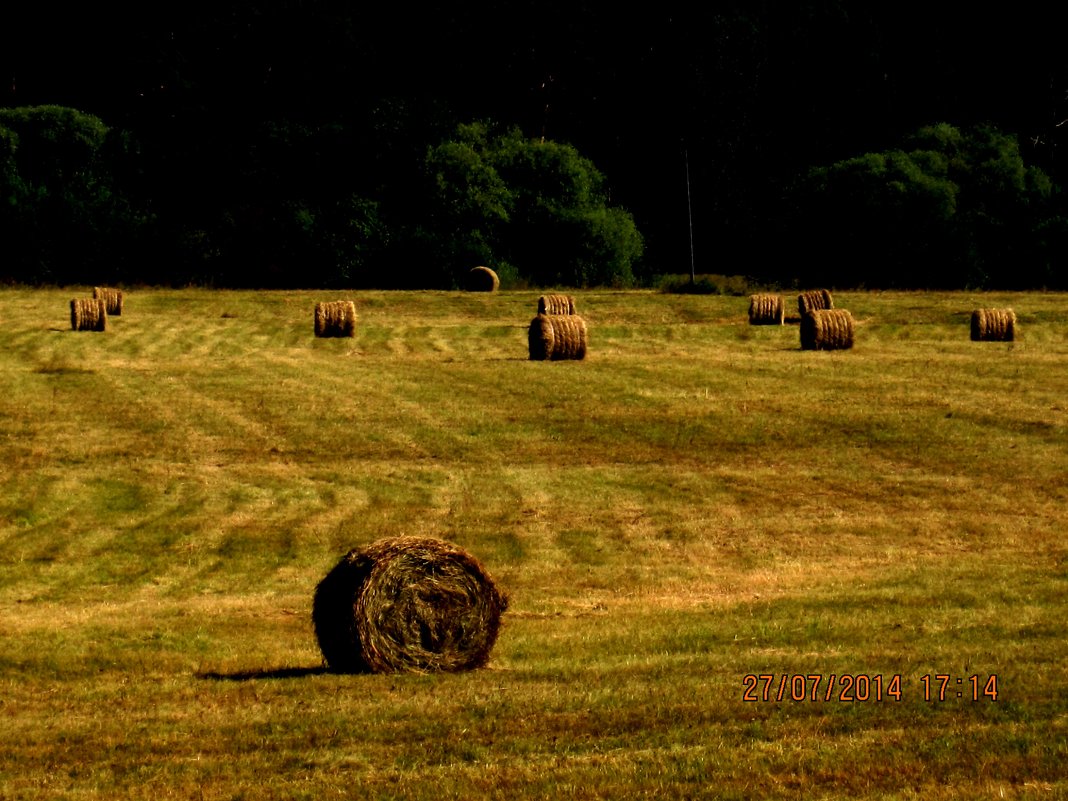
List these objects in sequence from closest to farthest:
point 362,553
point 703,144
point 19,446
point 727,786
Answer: point 727,786 → point 362,553 → point 19,446 → point 703,144

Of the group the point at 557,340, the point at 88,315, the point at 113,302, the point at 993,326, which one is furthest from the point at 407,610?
the point at 113,302

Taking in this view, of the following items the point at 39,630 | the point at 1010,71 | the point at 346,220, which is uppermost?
the point at 1010,71

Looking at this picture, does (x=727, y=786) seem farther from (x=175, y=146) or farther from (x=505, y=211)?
(x=175, y=146)

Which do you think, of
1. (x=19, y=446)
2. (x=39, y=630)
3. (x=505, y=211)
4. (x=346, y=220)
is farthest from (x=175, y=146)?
(x=39, y=630)

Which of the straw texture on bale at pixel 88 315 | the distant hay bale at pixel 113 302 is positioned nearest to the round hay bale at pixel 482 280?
the distant hay bale at pixel 113 302

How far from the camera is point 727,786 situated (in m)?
9.04

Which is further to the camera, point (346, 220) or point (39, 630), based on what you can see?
point (346, 220)

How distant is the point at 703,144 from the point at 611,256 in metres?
9.01

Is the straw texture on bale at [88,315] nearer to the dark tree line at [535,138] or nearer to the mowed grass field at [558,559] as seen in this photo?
the mowed grass field at [558,559]

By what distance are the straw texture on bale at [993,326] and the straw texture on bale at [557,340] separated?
1039cm

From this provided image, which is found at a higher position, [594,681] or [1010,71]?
[1010,71]

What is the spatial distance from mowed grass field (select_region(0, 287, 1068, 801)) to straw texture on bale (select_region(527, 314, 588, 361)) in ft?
2.68

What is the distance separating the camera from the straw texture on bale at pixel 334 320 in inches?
1769

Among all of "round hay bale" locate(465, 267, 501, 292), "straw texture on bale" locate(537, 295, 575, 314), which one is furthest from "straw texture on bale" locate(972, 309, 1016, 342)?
"round hay bale" locate(465, 267, 501, 292)
